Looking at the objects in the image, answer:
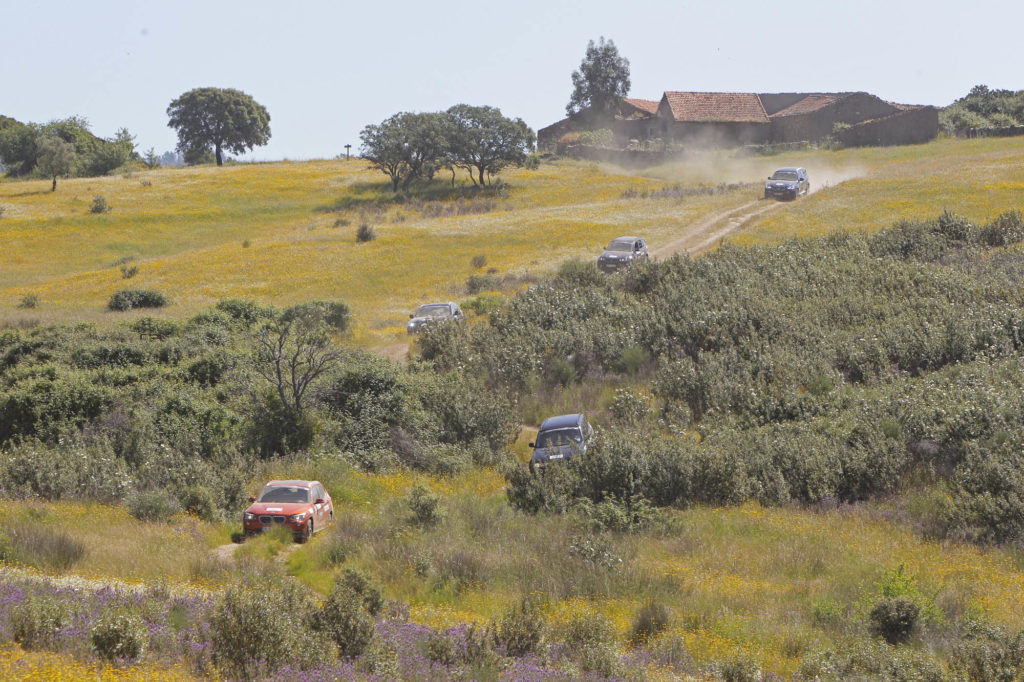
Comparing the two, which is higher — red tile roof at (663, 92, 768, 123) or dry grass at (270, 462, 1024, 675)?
red tile roof at (663, 92, 768, 123)

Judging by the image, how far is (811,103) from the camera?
9019 cm

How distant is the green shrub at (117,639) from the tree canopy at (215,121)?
111768 millimetres

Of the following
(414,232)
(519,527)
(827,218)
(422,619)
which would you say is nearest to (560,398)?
(519,527)

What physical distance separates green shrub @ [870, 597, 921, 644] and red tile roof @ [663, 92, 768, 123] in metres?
85.0

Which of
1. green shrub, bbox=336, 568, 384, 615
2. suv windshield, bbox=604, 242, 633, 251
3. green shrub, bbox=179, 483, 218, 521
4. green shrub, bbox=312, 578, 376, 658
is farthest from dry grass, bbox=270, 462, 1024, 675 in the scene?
suv windshield, bbox=604, 242, 633, 251

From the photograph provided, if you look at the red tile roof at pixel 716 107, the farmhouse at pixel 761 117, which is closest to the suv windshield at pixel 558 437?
Result: the farmhouse at pixel 761 117

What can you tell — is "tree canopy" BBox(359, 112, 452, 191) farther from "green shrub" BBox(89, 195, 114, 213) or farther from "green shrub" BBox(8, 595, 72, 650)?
"green shrub" BBox(8, 595, 72, 650)

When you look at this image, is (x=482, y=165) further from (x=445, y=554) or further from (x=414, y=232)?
(x=445, y=554)

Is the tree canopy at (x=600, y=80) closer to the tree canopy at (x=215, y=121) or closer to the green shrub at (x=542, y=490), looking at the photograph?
the tree canopy at (x=215, y=121)

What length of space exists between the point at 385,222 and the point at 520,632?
5555cm

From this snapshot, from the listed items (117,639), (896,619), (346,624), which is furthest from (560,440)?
(117,639)

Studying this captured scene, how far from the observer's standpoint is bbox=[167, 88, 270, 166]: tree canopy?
11194 cm

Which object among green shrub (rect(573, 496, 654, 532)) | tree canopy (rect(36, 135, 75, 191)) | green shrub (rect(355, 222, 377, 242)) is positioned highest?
tree canopy (rect(36, 135, 75, 191))

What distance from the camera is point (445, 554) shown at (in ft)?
46.9
